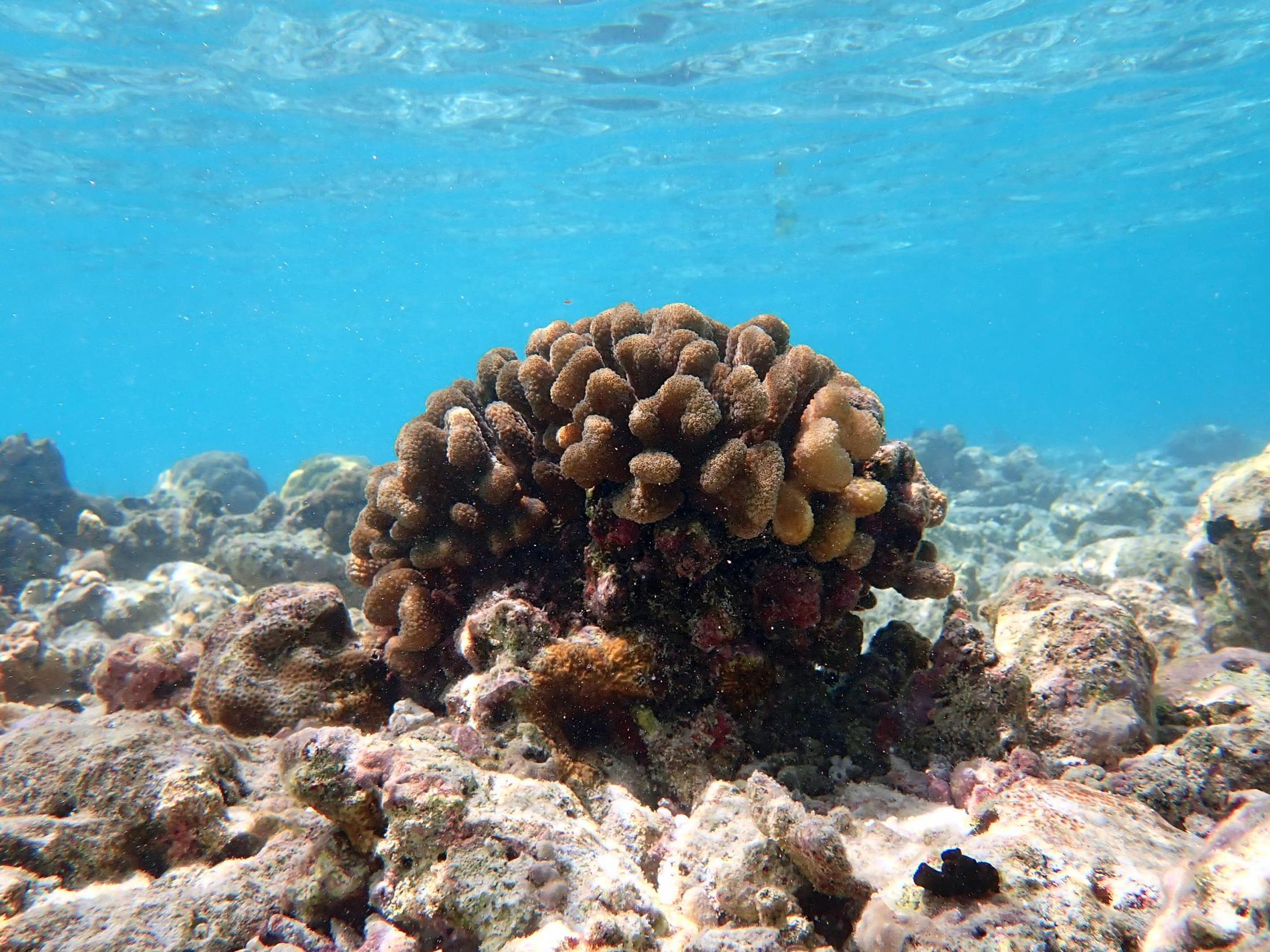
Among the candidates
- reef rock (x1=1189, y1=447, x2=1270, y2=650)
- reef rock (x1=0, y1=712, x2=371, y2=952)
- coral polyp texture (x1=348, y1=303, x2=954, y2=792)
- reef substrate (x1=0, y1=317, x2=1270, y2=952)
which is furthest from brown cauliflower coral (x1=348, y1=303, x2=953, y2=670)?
reef rock (x1=1189, y1=447, x2=1270, y2=650)

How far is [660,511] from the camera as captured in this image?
3.04 metres

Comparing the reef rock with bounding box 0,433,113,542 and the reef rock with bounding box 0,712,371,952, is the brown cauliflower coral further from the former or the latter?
the reef rock with bounding box 0,433,113,542

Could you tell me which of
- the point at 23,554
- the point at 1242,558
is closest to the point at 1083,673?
the point at 1242,558

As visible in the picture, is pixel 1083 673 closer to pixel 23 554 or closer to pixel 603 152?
pixel 23 554

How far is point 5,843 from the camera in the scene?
2.38 m

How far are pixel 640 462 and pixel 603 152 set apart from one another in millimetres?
27559

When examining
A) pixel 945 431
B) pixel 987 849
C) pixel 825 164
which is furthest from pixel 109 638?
pixel 825 164

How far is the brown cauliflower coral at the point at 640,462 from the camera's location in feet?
9.93

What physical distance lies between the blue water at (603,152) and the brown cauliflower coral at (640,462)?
63.3 ft

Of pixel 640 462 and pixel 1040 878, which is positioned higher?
pixel 640 462

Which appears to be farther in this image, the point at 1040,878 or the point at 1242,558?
the point at 1242,558

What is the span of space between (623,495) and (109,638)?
8512 millimetres

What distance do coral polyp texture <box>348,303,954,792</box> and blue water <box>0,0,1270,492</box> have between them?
19.5 metres

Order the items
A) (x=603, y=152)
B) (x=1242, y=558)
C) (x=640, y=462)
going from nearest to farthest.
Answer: (x=640, y=462) → (x=1242, y=558) → (x=603, y=152)
